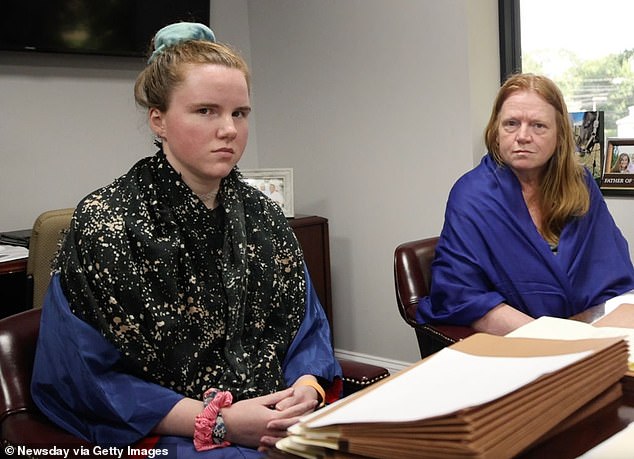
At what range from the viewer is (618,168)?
8.86 feet

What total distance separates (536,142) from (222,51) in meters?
1.03

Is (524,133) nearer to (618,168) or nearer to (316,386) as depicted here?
(618,168)

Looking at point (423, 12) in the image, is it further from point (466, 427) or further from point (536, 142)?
point (466, 427)

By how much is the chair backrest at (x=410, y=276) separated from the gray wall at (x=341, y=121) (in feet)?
3.07

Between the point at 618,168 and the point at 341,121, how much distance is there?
1277mm

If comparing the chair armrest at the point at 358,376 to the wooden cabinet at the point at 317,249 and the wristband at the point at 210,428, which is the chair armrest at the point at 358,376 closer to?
the wristband at the point at 210,428

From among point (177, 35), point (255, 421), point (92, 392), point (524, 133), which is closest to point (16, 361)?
point (92, 392)

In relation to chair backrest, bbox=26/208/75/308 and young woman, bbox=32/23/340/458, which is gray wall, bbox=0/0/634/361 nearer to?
chair backrest, bbox=26/208/75/308

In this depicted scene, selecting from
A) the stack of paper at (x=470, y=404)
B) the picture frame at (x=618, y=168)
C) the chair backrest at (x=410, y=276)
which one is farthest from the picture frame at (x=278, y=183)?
the stack of paper at (x=470, y=404)

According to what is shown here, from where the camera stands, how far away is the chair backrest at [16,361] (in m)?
1.24

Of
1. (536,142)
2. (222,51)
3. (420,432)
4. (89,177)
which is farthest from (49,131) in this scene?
(420,432)

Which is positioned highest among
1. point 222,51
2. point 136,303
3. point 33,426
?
point 222,51

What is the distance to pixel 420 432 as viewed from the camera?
58cm

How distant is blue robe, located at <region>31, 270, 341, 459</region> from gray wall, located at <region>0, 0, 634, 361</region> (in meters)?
1.81
